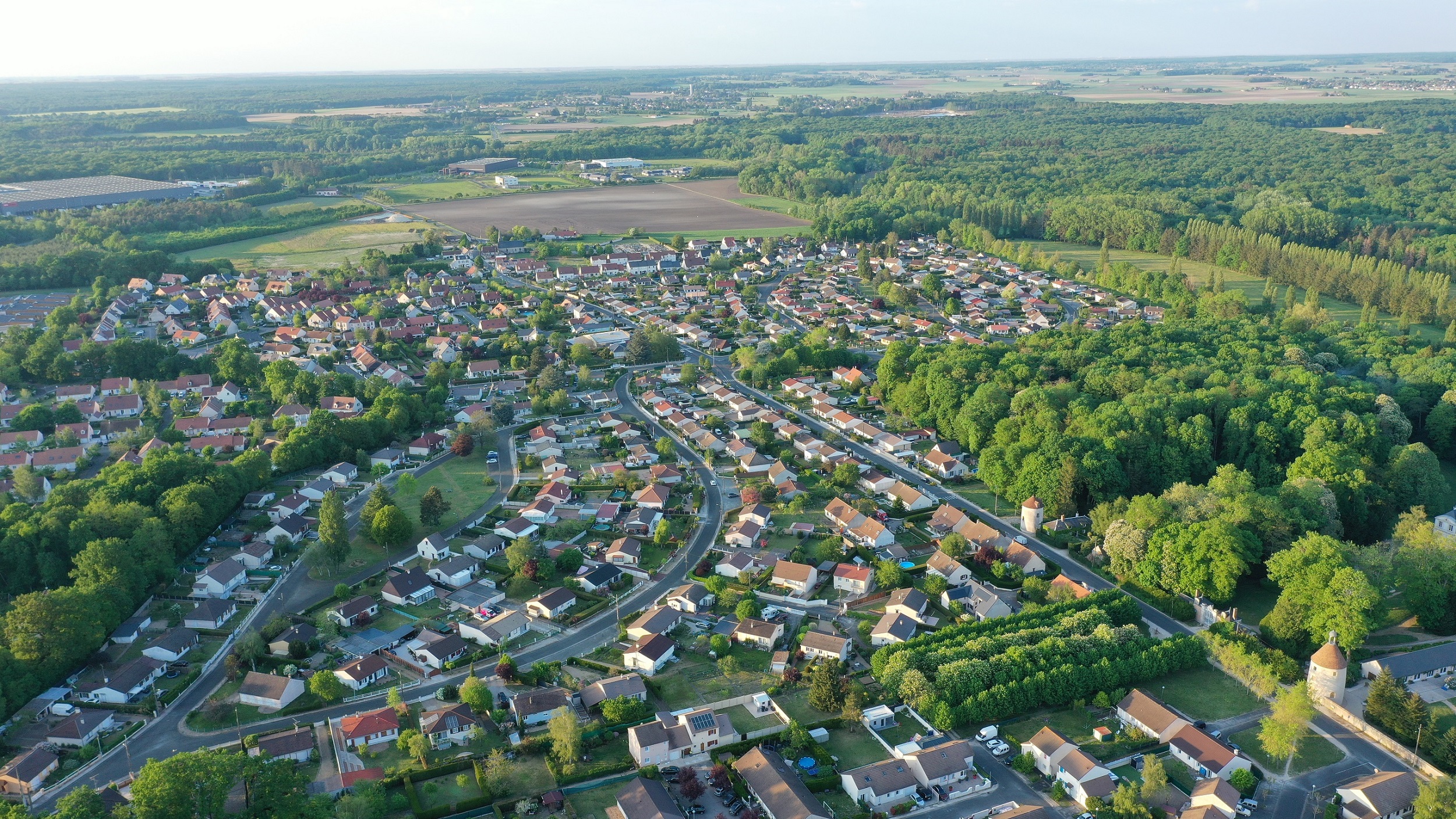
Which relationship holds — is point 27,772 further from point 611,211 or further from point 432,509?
point 611,211

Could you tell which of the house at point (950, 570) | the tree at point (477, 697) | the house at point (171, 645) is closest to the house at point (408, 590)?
the house at point (171, 645)

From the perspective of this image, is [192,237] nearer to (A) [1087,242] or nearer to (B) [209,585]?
(B) [209,585]

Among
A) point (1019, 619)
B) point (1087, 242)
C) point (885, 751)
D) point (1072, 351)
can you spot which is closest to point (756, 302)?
point (1072, 351)

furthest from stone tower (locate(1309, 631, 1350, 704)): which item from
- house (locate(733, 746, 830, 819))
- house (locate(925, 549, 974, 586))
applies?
house (locate(733, 746, 830, 819))

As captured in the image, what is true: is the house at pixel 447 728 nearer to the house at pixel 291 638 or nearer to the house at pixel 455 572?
the house at pixel 291 638

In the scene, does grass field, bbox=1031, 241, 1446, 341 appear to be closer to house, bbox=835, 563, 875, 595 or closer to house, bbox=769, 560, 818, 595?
→ house, bbox=835, 563, 875, 595
